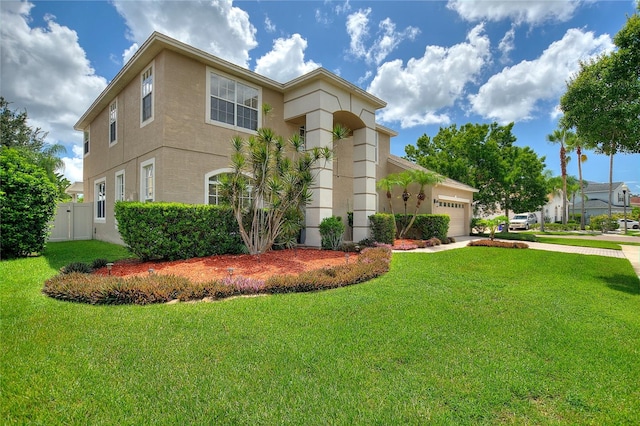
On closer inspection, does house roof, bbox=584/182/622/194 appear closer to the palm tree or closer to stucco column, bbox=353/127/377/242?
the palm tree

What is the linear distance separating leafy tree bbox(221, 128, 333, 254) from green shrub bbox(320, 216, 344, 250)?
6.36 ft

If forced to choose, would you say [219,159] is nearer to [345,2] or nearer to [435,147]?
[345,2]

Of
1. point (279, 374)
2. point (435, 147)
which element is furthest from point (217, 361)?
point (435, 147)

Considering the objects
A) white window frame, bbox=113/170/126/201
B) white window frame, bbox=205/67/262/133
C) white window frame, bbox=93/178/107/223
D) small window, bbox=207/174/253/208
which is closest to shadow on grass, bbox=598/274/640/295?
small window, bbox=207/174/253/208

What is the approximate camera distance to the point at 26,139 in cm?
2569

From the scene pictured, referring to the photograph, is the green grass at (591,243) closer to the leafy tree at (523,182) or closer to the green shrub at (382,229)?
the leafy tree at (523,182)

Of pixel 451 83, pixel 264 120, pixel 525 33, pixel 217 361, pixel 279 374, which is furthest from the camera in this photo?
pixel 451 83

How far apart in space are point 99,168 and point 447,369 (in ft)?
63.4

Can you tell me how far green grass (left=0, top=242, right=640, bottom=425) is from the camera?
2.56 m

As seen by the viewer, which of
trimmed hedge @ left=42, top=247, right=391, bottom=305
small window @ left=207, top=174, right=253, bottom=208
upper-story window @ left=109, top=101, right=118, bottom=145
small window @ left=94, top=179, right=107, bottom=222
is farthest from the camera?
small window @ left=94, top=179, right=107, bottom=222

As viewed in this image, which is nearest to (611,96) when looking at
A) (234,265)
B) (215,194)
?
(234,265)

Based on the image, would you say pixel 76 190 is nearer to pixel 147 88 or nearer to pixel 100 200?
pixel 100 200

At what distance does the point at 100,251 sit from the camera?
11375mm

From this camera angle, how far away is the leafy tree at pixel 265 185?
31.1 feet
